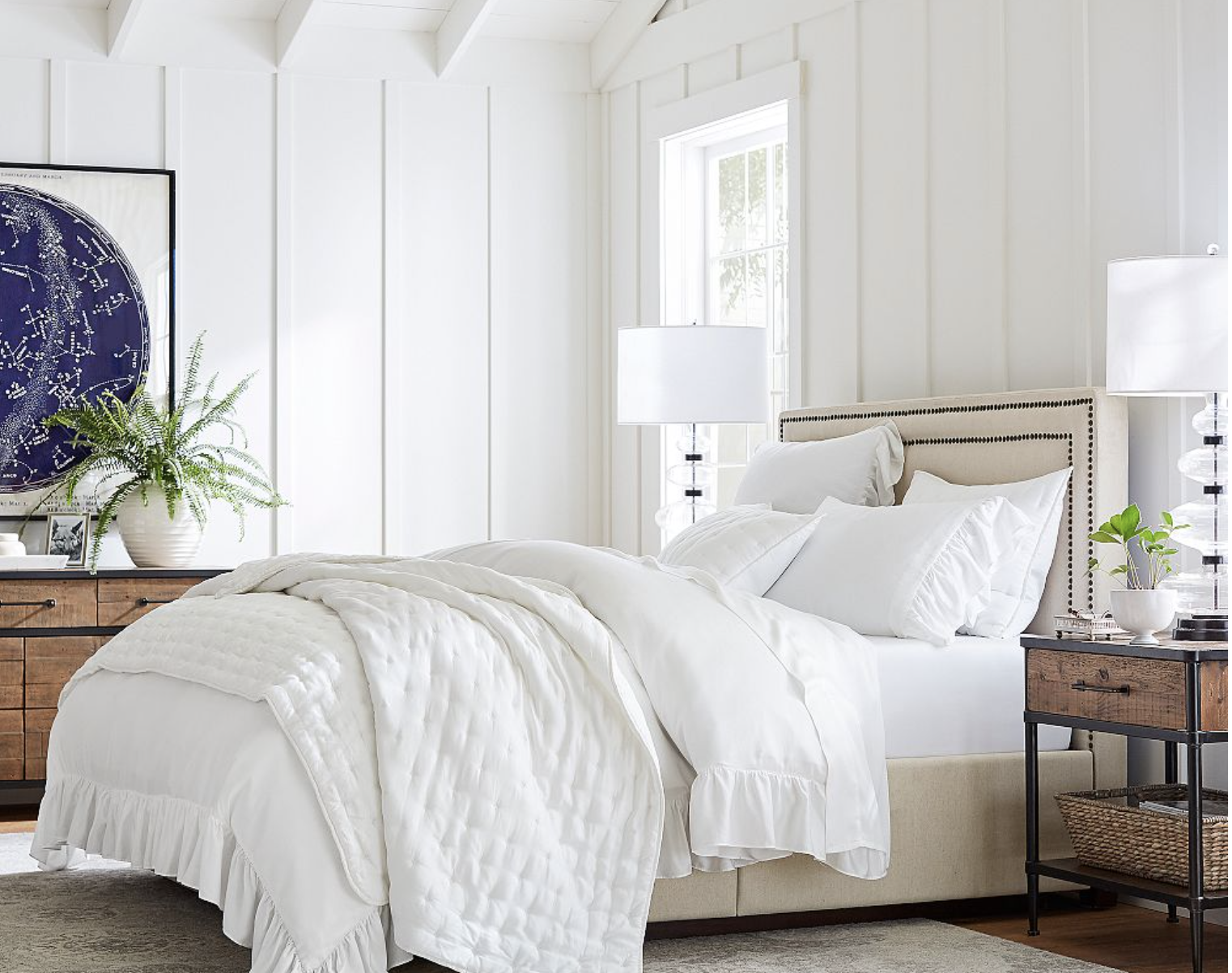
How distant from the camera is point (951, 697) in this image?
3.47 metres

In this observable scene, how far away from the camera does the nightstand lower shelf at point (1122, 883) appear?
3.08m

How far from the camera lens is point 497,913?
284 centimetres

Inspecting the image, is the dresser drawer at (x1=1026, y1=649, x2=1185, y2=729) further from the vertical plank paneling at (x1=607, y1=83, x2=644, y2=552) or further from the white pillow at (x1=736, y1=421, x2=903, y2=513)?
the vertical plank paneling at (x1=607, y1=83, x2=644, y2=552)

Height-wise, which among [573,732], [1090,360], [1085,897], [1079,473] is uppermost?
[1090,360]

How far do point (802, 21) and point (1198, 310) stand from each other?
7.05 ft

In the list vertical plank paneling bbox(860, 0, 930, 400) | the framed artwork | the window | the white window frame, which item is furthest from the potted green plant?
the framed artwork

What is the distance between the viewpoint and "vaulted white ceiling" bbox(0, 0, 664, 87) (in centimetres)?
553

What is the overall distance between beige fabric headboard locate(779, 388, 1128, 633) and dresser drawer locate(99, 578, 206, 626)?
7.41 ft

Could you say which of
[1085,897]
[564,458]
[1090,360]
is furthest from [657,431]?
[1085,897]

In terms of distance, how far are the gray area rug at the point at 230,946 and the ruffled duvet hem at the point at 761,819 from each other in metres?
0.18

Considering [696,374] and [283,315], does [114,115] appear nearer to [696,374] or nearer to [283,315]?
[283,315]

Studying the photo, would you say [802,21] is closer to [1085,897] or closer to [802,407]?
[802,407]

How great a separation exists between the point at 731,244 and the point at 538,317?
839 mm

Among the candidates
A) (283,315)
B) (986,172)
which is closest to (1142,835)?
(986,172)
